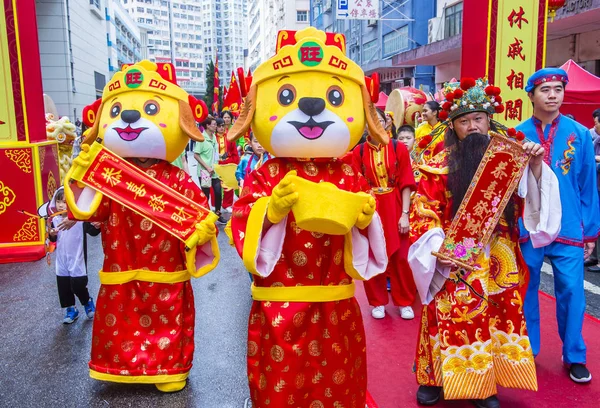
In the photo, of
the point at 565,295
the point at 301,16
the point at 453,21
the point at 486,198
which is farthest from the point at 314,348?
the point at 301,16

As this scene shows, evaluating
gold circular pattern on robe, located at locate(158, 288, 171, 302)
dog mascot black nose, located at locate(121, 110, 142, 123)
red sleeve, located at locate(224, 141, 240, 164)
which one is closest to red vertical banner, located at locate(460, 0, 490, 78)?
dog mascot black nose, located at locate(121, 110, 142, 123)

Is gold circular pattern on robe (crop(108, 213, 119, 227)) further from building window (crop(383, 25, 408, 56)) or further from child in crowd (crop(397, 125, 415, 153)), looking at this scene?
building window (crop(383, 25, 408, 56))

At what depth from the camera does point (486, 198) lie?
10.0 feet

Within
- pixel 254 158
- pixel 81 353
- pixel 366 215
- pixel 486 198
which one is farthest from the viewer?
pixel 254 158

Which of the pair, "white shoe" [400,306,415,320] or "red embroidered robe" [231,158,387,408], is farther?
"white shoe" [400,306,415,320]

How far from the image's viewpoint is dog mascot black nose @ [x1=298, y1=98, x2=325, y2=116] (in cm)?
261

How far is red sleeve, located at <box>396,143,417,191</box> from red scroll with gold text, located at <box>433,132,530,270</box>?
187 centimetres

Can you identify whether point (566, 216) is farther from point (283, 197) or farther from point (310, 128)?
point (283, 197)

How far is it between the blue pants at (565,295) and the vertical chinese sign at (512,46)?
1.89 m

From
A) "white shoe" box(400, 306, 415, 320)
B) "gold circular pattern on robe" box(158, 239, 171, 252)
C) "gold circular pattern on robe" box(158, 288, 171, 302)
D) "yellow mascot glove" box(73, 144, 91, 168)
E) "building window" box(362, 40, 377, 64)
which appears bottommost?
"white shoe" box(400, 306, 415, 320)

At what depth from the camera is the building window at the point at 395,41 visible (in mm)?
22288

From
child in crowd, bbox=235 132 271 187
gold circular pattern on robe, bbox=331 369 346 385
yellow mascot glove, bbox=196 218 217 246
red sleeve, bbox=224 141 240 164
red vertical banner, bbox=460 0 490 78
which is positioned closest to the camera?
gold circular pattern on robe, bbox=331 369 346 385

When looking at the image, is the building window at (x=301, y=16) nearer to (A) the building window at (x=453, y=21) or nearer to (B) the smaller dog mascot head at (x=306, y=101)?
(A) the building window at (x=453, y=21)

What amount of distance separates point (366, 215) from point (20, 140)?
6300 mm
